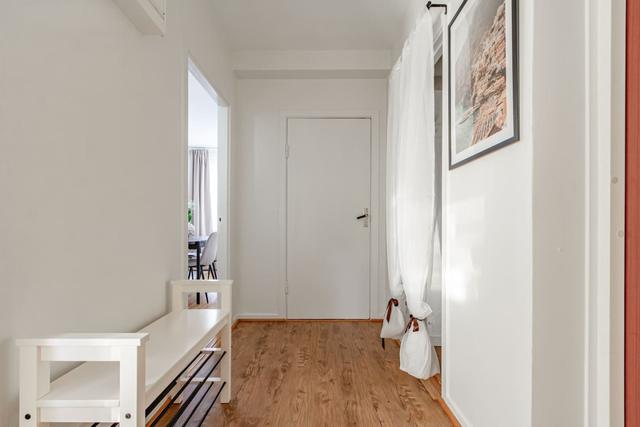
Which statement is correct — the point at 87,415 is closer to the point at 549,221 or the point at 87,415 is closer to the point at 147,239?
the point at 147,239

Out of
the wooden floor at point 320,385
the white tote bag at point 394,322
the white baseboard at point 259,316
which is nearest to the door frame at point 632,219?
the wooden floor at point 320,385

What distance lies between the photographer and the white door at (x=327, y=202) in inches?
141

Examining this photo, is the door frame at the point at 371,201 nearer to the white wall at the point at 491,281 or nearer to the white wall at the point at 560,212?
the white wall at the point at 491,281

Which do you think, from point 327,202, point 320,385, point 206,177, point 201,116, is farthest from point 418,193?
point 206,177

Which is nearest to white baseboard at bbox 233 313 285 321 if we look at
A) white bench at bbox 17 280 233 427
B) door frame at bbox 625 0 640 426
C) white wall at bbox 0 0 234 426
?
white wall at bbox 0 0 234 426

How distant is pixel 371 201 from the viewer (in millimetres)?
3578

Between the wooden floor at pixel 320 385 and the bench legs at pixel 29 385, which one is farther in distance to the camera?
the wooden floor at pixel 320 385

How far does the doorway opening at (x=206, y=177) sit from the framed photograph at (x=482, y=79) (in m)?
1.45

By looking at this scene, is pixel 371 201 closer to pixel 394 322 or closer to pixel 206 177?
pixel 394 322

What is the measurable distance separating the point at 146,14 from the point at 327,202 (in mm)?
2310

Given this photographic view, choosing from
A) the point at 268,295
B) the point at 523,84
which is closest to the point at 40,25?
the point at 523,84

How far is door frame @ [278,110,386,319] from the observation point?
356 cm

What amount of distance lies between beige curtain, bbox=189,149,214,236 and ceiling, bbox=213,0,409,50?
15.3ft

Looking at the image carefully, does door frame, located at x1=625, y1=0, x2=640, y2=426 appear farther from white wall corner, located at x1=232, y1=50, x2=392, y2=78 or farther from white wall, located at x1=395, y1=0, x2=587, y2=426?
white wall corner, located at x1=232, y1=50, x2=392, y2=78
